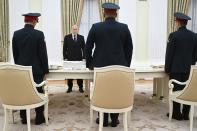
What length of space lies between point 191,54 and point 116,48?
135 centimetres

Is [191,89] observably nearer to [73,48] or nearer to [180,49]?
[180,49]

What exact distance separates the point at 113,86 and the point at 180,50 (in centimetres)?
153

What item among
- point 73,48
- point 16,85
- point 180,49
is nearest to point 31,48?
point 16,85

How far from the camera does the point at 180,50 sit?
15.5 ft

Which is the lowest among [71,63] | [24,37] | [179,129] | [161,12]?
[179,129]

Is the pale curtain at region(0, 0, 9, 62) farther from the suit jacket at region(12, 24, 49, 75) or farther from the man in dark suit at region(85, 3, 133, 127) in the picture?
the man in dark suit at region(85, 3, 133, 127)

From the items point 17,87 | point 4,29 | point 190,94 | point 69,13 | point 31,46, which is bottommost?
point 190,94

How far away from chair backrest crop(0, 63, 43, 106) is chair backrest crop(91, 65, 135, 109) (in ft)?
3.00

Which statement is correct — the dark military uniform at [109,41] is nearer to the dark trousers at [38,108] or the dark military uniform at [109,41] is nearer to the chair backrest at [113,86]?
the chair backrest at [113,86]

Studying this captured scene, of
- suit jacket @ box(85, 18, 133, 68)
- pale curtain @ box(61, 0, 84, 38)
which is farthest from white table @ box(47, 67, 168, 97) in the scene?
pale curtain @ box(61, 0, 84, 38)

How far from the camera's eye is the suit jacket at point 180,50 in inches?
185

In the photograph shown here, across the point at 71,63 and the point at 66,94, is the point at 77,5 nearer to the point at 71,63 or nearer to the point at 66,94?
the point at 66,94

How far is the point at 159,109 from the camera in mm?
5602

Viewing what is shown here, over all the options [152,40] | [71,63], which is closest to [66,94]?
[71,63]
